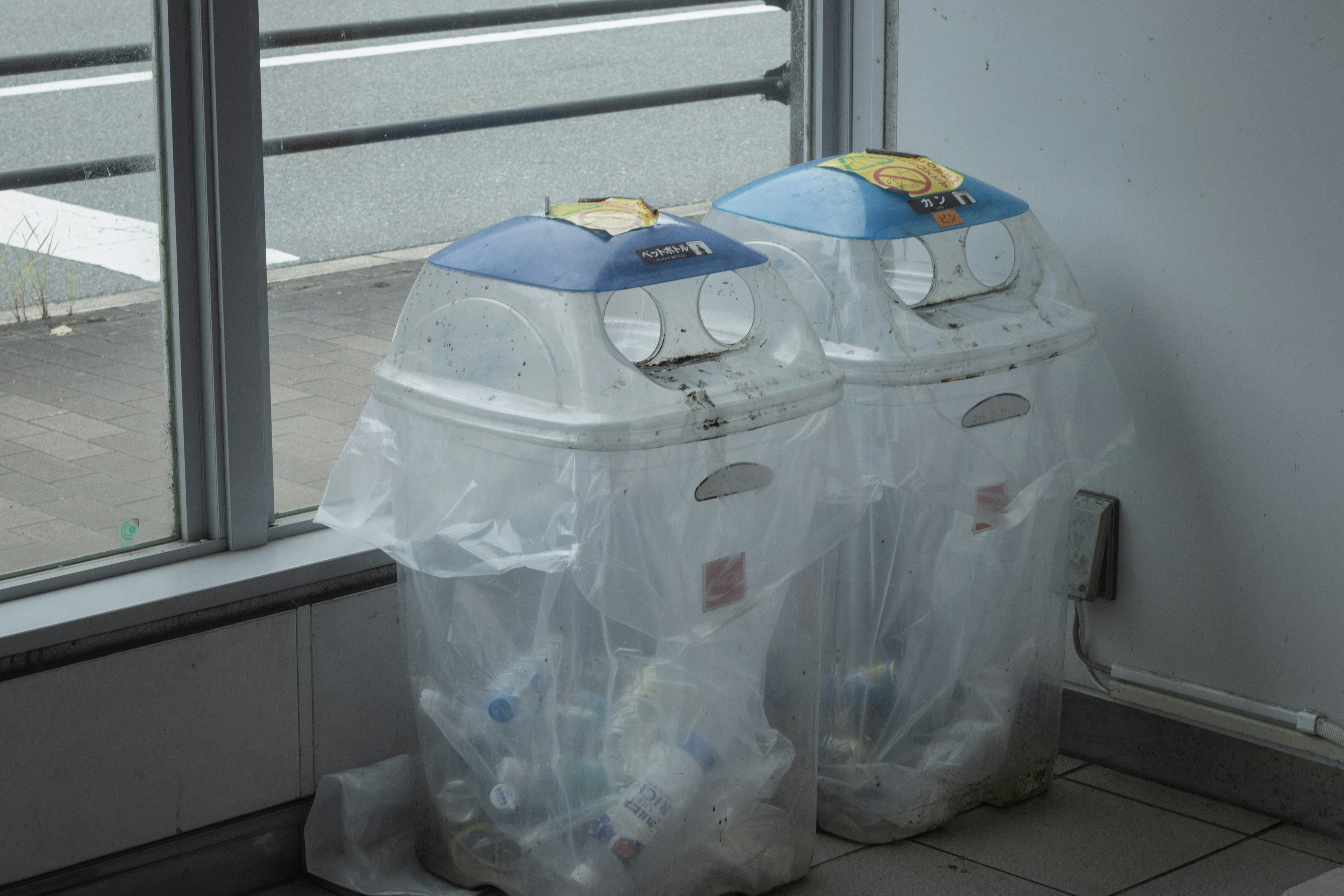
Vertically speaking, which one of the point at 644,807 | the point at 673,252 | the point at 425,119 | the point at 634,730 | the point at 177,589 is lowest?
the point at 644,807

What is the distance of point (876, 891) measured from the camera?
7.11 ft

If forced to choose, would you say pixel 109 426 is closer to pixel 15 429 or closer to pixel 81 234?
pixel 15 429

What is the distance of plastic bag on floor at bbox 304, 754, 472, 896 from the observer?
7.06 ft

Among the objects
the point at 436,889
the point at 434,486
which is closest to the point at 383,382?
the point at 434,486

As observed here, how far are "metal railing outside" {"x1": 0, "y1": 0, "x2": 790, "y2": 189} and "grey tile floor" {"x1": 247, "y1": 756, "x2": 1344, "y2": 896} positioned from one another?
111 cm

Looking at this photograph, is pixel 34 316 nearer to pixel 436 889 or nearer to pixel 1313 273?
pixel 436 889

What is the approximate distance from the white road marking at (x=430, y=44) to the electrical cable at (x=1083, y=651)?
132 centimetres

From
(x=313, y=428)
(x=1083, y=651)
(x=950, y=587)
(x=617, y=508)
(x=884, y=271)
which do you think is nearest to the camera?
(x=617, y=508)

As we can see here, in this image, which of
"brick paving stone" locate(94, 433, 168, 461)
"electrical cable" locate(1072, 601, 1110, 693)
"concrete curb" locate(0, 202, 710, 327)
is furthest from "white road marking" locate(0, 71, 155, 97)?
"electrical cable" locate(1072, 601, 1110, 693)

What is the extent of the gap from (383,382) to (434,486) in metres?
0.17

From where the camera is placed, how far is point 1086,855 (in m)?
2.28

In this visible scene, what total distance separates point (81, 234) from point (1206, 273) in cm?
175

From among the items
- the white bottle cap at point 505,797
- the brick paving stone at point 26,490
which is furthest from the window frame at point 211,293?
the white bottle cap at point 505,797

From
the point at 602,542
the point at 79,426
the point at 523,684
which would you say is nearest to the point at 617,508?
the point at 602,542
